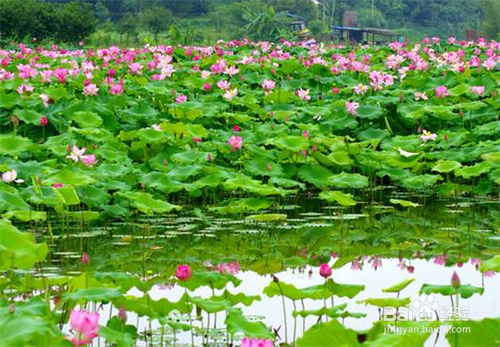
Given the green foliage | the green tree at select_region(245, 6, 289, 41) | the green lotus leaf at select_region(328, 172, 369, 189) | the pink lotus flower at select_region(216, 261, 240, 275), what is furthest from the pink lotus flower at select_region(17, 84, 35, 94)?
the green foliage

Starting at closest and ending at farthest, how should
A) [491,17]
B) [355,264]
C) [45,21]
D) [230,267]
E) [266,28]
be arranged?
[230,267] < [355,264] < [266,28] < [45,21] < [491,17]

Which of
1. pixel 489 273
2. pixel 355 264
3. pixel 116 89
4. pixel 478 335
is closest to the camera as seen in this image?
pixel 478 335

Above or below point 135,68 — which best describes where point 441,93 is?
below

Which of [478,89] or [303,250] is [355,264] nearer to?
[303,250]

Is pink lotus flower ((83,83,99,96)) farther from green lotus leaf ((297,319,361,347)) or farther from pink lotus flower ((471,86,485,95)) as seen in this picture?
green lotus leaf ((297,319,361,347))

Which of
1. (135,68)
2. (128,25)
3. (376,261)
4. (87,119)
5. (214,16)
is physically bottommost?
(376,261)

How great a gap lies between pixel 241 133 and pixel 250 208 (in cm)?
129

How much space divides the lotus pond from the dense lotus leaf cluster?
0.05ft

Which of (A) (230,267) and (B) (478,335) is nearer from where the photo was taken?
(B) (478,335)

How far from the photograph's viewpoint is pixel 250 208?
4.03 m

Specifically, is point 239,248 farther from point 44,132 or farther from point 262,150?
point 44,132

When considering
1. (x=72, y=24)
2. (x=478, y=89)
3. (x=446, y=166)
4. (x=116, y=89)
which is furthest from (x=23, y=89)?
(x=72, y=24)

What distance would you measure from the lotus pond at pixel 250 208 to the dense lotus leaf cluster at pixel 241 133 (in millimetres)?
14

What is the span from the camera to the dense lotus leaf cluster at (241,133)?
4.17 m
